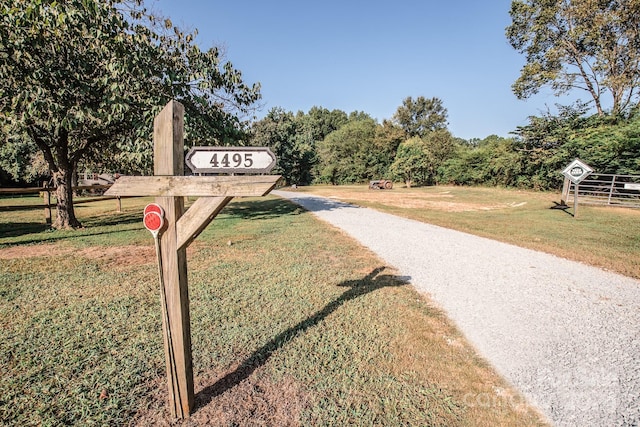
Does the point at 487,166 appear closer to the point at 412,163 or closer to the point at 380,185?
the point at 412,163

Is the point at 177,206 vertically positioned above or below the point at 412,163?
below

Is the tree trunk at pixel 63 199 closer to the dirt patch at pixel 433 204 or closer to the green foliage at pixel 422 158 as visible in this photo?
the dirt patch at pixel 433 204

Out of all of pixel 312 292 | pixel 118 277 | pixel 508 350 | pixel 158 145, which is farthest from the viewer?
pixel 118 277

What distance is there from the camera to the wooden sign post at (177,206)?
6.37 ft

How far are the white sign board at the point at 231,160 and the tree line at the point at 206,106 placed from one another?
6564 millimetres

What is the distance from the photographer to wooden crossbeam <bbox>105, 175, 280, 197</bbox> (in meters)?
1.92

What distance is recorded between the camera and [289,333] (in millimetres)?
3232

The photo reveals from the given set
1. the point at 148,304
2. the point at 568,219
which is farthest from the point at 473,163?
the point at 148,304

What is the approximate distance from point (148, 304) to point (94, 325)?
63 cm

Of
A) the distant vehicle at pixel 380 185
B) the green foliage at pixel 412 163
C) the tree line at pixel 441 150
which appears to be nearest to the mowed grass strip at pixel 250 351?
the tree line at pixel 441 150

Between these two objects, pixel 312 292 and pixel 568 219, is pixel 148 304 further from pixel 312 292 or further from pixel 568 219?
pixel 568 219

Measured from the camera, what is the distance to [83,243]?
7.50 m

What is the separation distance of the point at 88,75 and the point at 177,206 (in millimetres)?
8320

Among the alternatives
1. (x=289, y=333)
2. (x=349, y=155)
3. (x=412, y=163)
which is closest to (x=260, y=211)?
(x=289, y=333)
